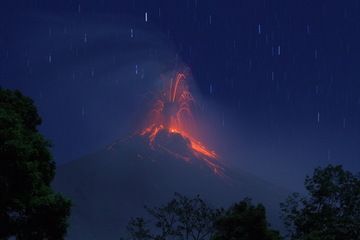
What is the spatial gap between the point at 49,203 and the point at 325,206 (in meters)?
19.1

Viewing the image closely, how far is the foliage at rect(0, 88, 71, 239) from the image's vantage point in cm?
1736

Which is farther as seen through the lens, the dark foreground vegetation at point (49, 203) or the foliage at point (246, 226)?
the foliage at point (246, 226)

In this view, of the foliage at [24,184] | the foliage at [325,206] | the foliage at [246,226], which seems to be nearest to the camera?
the foliage at [24,184]

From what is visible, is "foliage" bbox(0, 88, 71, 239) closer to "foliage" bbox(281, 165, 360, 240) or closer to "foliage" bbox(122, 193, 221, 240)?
"foliage" bbox(281, 165, 360, 240)

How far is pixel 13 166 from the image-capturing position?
56.9 feet

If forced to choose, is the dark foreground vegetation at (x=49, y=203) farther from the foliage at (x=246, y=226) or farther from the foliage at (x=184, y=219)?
the foliage at (x=184, y=219)

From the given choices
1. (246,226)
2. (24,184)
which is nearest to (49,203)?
(24,184)

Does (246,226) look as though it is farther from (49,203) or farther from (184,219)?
(184,219)

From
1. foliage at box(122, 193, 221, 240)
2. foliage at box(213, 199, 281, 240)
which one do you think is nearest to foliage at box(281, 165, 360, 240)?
foliage at box(213, 199, 281, 240)

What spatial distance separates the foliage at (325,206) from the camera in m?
31.2

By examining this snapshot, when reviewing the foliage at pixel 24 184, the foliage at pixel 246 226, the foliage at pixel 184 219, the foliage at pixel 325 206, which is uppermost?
the foliage at pixel 184 219

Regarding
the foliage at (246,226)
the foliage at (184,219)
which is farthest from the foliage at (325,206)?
the foliage at (184,219)

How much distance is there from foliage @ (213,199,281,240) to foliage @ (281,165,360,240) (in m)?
7.59

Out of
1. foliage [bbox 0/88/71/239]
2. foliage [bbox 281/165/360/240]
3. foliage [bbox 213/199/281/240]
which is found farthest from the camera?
foliage [bbox 281/165/360/240]
